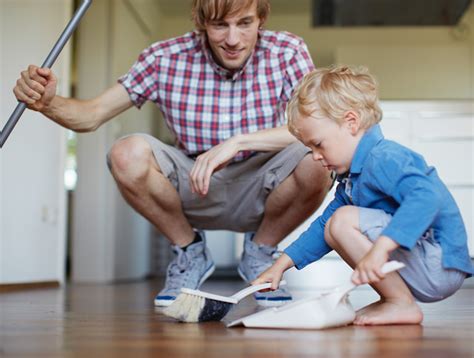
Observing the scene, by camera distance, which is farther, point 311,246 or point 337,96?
point 311,246

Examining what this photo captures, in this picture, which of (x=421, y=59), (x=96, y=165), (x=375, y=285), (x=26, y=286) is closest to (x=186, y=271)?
(x=375, y=285)

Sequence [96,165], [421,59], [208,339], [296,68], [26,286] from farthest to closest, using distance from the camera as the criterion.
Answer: [421,59], [96,165], [26,286], [296,68], [208,339]

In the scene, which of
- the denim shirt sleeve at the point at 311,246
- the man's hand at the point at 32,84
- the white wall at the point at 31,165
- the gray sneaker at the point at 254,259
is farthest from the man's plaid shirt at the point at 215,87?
the white wall at the point at 31,165

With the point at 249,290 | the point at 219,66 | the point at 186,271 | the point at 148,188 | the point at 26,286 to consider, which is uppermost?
the point at 219,66

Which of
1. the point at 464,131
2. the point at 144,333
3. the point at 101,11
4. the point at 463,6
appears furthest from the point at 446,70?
the point at 144,333

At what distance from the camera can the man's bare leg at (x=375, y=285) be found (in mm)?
1434

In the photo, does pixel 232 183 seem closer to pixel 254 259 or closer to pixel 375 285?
pixel 254 259

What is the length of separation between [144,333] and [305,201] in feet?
3.06

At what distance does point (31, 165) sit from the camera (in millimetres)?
3555

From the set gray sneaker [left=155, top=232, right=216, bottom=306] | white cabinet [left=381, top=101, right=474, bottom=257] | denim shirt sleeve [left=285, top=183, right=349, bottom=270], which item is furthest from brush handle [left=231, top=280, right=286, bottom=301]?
white cabinet [left=381, top=101, right=474, bottom=257]

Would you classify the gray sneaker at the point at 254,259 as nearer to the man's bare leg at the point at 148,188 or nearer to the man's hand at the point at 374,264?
the man's bare leg at the point at 148,188

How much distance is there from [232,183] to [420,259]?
2.83 feet

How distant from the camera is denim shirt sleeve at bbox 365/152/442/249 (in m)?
1.31

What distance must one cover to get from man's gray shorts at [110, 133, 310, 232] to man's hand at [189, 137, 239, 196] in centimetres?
25
